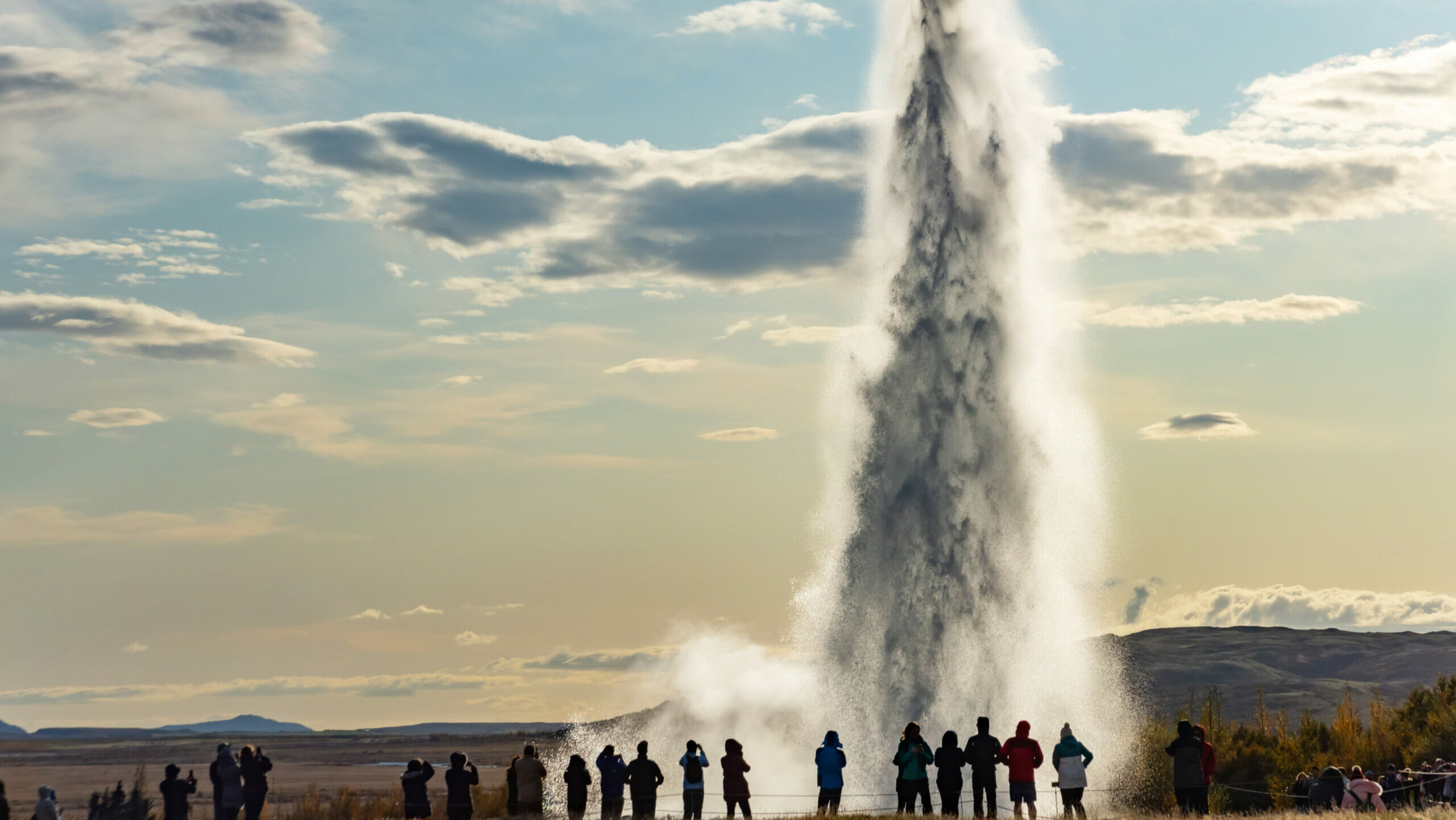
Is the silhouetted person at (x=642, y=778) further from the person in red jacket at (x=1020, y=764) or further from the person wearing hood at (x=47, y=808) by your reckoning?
the person wearing hood at (x=47, y=808)

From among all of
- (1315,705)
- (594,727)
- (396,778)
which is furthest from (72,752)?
(1315,705)

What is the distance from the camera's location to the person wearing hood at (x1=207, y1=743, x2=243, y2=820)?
2822cm

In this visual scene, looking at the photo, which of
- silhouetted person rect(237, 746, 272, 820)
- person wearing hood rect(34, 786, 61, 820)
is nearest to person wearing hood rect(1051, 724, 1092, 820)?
silhouetted person rect(237, 746, 272, 820)

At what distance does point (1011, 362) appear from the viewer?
56781mm

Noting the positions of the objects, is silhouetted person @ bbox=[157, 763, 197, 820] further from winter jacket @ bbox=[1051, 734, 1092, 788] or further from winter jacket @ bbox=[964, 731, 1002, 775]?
winter jacket @ bbox=[1051, 734, 1092, 788]

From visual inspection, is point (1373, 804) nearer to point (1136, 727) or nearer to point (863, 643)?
point (863, 643)

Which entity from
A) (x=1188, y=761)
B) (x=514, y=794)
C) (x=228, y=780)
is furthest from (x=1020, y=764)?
(x=228, y=780)

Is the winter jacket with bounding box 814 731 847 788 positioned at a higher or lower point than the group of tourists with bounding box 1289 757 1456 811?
higher

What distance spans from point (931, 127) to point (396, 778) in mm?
76310

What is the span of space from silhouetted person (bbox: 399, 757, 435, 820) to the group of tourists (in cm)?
1676

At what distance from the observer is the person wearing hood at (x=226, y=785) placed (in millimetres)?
28219

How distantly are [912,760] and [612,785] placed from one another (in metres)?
5.70

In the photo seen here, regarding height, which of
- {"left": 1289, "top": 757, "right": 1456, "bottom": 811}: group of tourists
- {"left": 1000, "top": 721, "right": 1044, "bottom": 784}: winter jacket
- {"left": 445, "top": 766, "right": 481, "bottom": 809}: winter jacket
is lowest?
{"left": 1289, "top": 757, "right": 1456, "bottom": 811}: group of tourists

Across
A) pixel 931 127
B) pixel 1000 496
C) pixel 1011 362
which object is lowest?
pixel 1000 496
